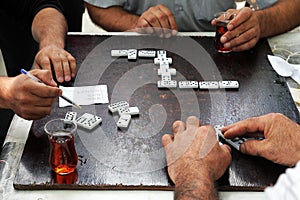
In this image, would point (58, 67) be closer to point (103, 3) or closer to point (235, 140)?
point (103, 3)

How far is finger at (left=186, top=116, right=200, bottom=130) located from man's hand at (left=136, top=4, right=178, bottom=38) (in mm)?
653

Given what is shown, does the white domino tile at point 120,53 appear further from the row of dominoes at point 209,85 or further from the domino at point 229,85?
the domino at point 229,85

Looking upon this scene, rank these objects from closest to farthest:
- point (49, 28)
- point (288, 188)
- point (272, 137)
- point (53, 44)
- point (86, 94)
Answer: point (288, 188), point (272, 137), point (86, 94), point (53, 44), point (49, 28)

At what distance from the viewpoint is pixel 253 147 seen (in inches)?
51.1

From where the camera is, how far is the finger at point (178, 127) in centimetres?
136

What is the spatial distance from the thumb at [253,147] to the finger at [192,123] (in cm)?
15

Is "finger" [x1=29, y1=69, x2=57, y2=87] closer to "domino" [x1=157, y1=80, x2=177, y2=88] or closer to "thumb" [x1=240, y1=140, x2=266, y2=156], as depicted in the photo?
"domino" [x1=157, y1=80, x2=177, y2=88]

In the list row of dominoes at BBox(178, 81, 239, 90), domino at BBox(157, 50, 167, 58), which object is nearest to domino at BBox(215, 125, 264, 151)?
row of dominoes at BBox(178, 81, 239, 90)

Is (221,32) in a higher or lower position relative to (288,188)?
lower

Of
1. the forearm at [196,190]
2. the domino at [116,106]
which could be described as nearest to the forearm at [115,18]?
the domino at [116,106]

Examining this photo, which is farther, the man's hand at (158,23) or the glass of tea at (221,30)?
the man's hand at (158,23)

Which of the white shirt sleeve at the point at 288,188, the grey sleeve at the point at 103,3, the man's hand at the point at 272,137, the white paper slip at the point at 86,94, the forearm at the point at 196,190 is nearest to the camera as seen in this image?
the white shirt sleeve at the point at 288,188

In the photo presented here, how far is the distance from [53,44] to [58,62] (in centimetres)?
15

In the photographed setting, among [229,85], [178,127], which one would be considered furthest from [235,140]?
[229,85]
